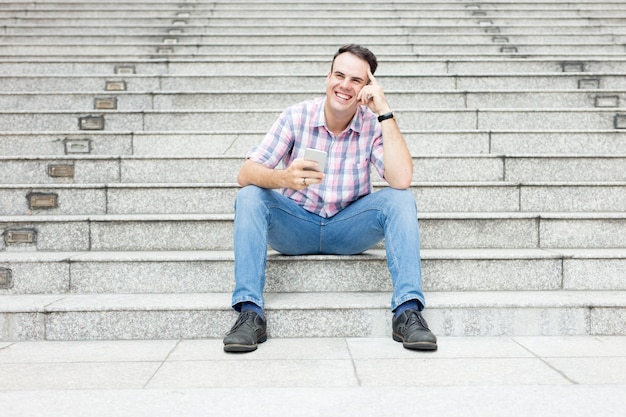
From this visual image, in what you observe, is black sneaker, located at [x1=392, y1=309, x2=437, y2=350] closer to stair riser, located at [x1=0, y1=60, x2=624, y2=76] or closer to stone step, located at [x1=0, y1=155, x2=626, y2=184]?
stone step, located at [x1=0, y1=155, x2=626, y2=184]

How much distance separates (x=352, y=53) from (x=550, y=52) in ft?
13.5

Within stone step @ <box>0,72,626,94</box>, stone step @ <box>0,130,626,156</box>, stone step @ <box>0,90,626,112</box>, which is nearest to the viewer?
stone step @ <box>0,130,626,156</box>

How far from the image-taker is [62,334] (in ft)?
8.70

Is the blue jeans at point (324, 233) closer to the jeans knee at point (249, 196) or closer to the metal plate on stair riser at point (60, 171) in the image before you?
the jeans knee at point (249, 196)

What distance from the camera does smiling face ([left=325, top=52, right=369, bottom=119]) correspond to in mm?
2682

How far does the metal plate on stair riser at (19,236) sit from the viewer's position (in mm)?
3170

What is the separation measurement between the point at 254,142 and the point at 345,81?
163 cm

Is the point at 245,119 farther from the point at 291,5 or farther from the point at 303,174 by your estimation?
the point at 291,5

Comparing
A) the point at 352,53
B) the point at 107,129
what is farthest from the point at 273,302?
the point at 107,129

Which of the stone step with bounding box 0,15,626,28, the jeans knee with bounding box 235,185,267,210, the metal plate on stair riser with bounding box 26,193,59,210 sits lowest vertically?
the metal plate on stair riser with bounding box 26,193,59,210

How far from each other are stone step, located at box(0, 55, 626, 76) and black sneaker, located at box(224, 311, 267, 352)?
3373 mm

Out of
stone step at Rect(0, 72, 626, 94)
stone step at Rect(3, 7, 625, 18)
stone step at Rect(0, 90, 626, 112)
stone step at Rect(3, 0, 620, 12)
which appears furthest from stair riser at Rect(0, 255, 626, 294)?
stone step at Rect(3, 0, 620, 12)

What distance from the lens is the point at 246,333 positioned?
7.92 ft

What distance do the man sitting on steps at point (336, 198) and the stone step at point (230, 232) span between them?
559 mm
